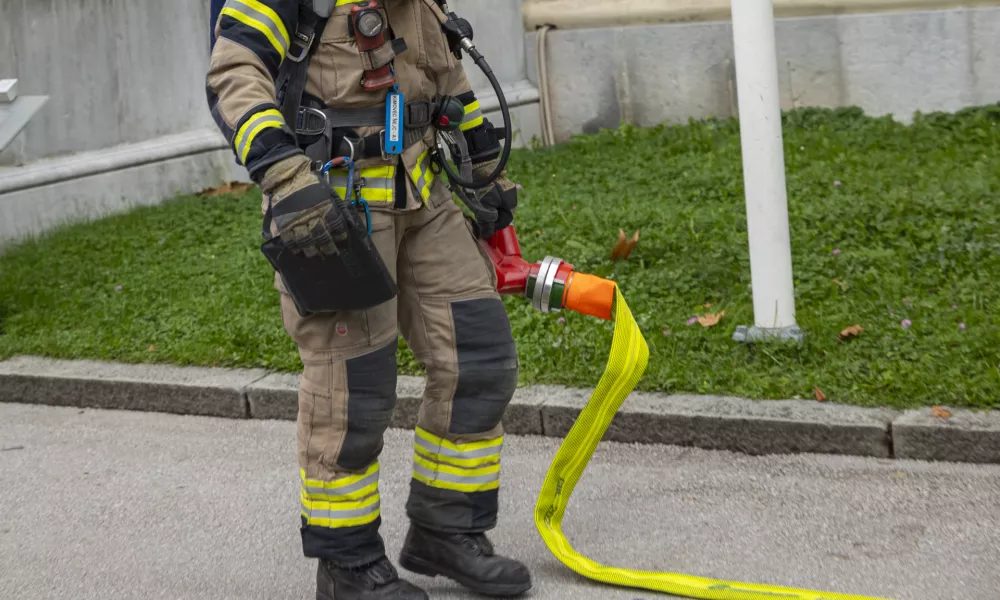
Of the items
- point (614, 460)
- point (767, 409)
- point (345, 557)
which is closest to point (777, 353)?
point (767, 409)

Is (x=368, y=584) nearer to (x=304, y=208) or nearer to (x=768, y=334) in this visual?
(x=304, y=208)

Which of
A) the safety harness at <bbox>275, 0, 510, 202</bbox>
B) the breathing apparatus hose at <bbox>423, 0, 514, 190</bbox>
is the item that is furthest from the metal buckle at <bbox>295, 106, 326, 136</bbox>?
the breathing apparatus hose at <bbox>423, 0, 514, 190</bbox>

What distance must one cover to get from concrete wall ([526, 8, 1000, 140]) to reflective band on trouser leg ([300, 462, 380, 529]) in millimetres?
6475

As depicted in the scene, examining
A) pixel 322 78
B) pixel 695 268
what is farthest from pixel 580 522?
pixel 695 268

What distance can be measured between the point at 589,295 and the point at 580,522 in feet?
2.87

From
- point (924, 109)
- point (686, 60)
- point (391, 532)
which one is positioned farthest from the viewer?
point (686, 60)

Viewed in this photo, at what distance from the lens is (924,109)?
8.88m

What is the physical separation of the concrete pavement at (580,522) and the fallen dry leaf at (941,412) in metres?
0.19

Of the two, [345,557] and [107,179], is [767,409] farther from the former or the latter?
[107,179]

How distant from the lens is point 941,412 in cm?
461

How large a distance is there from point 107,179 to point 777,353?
555 centimetres

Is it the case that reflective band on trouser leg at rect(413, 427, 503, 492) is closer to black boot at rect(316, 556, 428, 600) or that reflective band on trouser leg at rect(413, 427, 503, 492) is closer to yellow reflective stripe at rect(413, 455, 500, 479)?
yellow reflective stripe at rect(413, 455, 500, 479)

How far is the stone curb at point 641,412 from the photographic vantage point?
180 inches

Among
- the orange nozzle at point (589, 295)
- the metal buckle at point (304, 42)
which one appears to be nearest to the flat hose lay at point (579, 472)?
the orange nozzle at point (589, 295)
